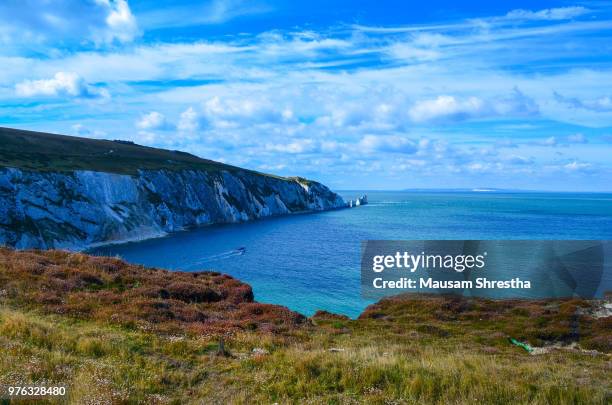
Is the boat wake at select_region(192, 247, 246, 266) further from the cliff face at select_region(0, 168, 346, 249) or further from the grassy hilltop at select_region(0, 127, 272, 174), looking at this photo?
the grassy hilltop at select_region(0, 127, 272, 174)

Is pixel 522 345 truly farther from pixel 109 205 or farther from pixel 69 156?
pixel 69 156

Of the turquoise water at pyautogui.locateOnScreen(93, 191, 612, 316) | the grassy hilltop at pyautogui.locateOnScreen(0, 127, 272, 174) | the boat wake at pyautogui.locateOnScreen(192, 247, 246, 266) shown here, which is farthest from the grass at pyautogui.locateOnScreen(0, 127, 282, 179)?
the boat wake at pyautogui.locateOnScreen(192, 247, 246, 266)

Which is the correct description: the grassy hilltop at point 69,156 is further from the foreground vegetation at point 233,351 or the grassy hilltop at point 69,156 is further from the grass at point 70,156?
the foreground vegetation at point 233,351

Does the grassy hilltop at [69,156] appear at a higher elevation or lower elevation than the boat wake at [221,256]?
higher

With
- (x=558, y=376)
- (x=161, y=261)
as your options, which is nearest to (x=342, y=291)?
(x=161, y=261)

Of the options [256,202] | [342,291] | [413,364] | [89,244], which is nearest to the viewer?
[413,364]

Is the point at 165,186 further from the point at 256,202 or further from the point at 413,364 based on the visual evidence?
the point at 413,364

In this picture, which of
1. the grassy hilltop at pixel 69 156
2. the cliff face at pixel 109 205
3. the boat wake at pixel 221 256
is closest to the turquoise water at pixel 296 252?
the boat wake at pixel 221 256
